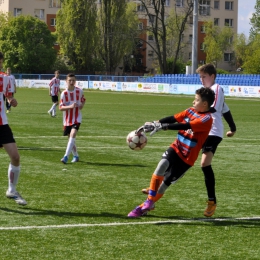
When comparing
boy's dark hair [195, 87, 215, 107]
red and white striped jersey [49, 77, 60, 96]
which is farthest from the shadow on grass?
red and white striped jersey [49, 77, 60, 96]

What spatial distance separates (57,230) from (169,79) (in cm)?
5408

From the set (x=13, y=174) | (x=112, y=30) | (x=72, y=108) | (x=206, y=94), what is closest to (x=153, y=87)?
(x=112, y=30)

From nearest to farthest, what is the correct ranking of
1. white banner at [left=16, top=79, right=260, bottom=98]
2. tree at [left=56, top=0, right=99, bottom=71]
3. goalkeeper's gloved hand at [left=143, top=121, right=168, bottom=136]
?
goalkeeper's gloved hand at [left=143, top=121, right=168, bottom=136], white banner at [left=16, top=79, right=260, bottom=98], tree at [left=56, top=0, right=99, bottom=71]

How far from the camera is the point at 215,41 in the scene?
11106cm

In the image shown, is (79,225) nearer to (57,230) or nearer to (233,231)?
(57,230)

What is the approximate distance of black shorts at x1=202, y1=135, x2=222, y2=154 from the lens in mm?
8625

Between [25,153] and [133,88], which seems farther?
[133,88]

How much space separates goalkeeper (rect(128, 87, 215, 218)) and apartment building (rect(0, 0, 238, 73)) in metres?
94.2

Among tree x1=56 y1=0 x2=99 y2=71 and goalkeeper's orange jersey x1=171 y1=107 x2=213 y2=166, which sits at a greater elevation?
tree x1=56 y1=0 x2=99 y2=71

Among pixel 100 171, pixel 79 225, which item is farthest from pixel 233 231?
pixel 100 171

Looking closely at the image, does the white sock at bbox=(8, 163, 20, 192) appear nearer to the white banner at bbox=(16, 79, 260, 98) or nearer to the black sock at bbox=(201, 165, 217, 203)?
the black sock at bbox=(201, 165, 217, 203)

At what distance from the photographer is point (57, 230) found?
24.2 ft

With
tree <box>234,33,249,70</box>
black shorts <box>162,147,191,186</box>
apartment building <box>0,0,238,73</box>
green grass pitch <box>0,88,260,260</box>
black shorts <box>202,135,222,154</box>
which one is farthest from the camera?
tree <box>234,33,249,70</box>

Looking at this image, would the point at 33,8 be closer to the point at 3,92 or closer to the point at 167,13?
the point at 167,13
